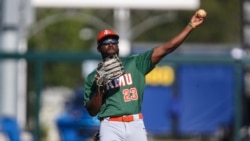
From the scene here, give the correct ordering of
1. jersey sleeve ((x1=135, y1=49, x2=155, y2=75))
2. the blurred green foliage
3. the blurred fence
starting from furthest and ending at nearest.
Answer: the blurred green foliage → the blurred fence → jersey sleeve ((x1=135, y1=49, x2=155, y2=75))

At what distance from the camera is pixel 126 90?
29.3 ft

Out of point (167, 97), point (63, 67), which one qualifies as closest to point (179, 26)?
point (63, 67)

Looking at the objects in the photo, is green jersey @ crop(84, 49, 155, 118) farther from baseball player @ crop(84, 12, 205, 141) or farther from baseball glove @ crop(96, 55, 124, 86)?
baseball glove @ crop(96, 55, 124, 86)

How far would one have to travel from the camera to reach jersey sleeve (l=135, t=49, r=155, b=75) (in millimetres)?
9031

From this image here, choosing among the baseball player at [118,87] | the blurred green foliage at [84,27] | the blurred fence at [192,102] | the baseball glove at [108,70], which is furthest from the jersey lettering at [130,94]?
the blurred green foliage at [84,27]

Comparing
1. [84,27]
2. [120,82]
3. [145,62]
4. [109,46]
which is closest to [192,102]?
[145,62]

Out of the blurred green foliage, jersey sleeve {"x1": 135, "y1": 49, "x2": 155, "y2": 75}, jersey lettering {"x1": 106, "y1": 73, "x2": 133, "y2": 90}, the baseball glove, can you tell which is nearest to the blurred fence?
the blurred green foliage

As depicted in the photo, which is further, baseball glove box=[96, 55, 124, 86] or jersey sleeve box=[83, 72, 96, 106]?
jersey sleeve box=[83, 72, 96, 106]

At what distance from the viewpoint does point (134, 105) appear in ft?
29.3

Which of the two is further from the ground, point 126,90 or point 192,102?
point 126,90

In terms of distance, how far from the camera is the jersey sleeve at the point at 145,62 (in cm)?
903

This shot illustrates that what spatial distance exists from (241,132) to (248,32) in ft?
4.96

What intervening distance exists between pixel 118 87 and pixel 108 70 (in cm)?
24

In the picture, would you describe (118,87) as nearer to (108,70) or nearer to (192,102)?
(108,70)
